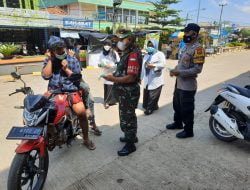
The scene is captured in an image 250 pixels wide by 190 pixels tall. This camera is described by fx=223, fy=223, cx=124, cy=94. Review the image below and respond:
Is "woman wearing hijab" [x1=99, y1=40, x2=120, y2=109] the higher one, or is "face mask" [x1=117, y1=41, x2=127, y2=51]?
"face mask" [x1=117, y1=41, x2=127, y2=51]

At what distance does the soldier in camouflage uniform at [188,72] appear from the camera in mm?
3232

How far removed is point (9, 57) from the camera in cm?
1048

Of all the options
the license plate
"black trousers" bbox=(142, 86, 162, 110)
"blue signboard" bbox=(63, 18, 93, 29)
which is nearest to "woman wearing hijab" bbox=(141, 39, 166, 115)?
"black trousers" bbox=(142, 86, 162, 110)

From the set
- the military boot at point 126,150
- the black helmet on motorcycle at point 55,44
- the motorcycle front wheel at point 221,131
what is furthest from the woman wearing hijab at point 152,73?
the black helmet on motorcycle at point 55,44

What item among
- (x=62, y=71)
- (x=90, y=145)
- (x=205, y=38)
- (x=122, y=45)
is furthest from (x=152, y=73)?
(x=205, y=38)

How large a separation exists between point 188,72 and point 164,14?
82.5 ft

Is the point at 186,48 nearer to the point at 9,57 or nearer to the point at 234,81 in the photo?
the point at 234,81

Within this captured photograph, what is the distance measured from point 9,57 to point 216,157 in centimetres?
1028

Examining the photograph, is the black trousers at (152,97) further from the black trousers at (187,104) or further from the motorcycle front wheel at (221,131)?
the motorcycle front wheel at (221,131)

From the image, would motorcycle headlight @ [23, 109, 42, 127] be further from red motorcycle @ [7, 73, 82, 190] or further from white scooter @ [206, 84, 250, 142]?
white scooter @ [206, 84, 250, 142]

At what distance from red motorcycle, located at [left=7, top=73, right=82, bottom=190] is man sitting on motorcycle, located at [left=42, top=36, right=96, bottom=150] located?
0.61 ft

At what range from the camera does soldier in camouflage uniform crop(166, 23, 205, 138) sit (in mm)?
3232

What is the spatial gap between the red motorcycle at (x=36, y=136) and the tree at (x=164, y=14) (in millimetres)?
25975

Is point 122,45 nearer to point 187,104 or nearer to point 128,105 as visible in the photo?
point 128,105
